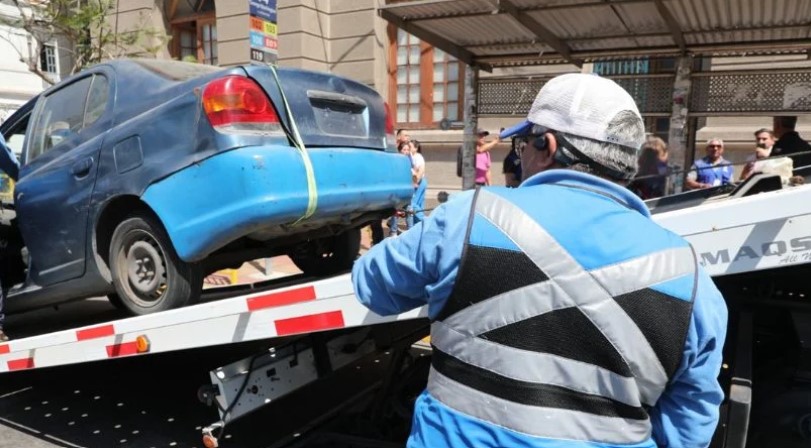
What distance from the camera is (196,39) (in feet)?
46.3

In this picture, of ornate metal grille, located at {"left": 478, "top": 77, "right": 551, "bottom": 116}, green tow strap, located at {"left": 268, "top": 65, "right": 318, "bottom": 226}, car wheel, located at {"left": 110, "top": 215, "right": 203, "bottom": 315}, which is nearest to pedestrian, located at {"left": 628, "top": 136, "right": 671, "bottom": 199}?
ornate metal grille, located at {"left": 478, "top": 77, "right": 551, "bottom": 116}

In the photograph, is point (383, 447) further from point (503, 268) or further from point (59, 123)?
point (59, 123)

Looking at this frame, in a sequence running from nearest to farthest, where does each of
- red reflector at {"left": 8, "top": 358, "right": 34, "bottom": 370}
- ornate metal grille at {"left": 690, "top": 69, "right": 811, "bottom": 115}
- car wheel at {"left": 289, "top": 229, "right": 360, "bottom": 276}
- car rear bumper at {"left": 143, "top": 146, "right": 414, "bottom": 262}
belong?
car rear bumper at {"left": 143, "top": 146, "right": 414, "bottom": 262}
red reflector at {"left": 8, "top": 358, "right": 34, "bottom": 370}
car wheel at {"left": 289, "top": 229, "right": 360, "bottom": 276}
ornate metal grille at {"left": 690, "top": 69, "right": 811, "bottom": 115}

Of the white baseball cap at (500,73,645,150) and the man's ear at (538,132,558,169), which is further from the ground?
the white baseball cap at (500,73,645,150)

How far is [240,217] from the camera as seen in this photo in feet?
9.47

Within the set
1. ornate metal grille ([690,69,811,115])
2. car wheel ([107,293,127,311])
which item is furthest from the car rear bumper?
ornate metal grille ([690,69,811,115])

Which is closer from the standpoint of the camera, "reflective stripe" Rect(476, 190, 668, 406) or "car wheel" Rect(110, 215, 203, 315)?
"reflective stripe" Rect(476, 190, 668, 406)

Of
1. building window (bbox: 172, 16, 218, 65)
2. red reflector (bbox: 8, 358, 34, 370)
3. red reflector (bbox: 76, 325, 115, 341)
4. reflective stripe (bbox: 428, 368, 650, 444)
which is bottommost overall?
red reflector (bbox: 8, 358, 34, 370)

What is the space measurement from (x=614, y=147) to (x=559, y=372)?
0.53 m

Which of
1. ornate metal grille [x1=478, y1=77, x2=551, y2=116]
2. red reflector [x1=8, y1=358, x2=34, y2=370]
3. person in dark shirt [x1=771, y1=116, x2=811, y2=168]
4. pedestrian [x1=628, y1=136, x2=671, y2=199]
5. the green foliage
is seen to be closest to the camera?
red reflector [x1=8, y1=358, x2=34, y2=370]

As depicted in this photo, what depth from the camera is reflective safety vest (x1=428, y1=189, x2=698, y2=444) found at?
1306 mm

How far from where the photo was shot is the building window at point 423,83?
1176 cm

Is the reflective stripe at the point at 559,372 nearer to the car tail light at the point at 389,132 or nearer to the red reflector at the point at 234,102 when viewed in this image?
the red reflector at the point at 234,102

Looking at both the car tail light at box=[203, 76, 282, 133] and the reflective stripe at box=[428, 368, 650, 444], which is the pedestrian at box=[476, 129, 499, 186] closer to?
the car tail light at box=[203, 76, 282, 133]
